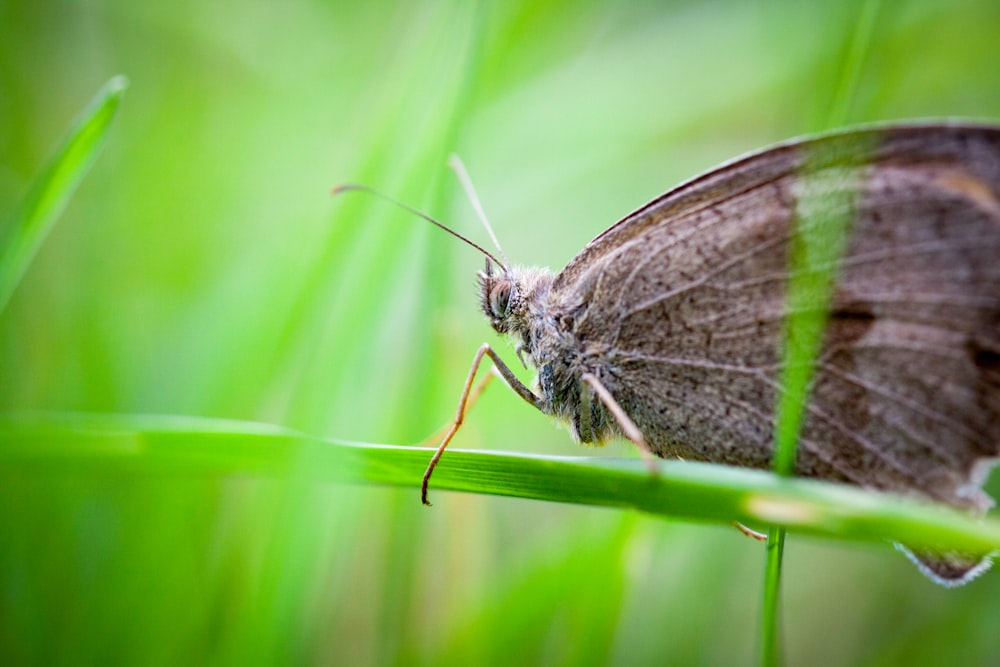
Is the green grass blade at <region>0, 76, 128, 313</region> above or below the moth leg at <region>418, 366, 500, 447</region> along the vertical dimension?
above

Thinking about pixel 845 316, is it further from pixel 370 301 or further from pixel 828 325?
pixel 370 301

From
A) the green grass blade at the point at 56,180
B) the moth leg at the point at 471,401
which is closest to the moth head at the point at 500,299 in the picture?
the moth leg at the point at 471,401

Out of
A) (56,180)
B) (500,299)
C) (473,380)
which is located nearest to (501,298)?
(500,299)

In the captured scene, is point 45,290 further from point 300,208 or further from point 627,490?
point 627,490

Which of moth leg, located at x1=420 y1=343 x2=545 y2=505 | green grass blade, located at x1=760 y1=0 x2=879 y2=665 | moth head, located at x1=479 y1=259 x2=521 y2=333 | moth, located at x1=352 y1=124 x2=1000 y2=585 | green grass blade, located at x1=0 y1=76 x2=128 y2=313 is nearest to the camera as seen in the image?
green grass blade, located at x1=760 y1=0 x2=879 y2=665

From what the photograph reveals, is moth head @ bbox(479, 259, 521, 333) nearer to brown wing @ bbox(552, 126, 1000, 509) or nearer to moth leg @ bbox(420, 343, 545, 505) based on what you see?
moth leg @ bbox(420, 343, 545, 505)

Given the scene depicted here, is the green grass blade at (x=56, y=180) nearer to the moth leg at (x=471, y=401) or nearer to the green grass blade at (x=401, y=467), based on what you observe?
the green grass blade at (x=401, y=467)

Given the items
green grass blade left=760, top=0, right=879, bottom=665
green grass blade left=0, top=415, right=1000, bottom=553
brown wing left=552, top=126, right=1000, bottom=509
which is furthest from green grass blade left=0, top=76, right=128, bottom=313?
green grass blade left=760, top=0, right=879, bottom=665
